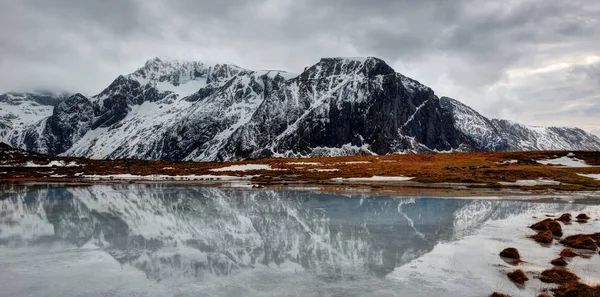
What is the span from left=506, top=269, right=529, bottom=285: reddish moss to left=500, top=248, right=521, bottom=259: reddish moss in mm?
3210

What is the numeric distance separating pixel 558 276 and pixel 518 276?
1.64m

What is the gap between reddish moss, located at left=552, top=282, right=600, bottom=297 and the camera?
1423 cm

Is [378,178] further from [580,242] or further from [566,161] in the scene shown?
[566,161]

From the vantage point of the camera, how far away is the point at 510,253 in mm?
19969

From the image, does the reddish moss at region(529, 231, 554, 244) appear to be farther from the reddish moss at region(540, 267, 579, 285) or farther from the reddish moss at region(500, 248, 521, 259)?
the reddish moss at region(540, 267, 579, 285)

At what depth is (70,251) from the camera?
22.0m

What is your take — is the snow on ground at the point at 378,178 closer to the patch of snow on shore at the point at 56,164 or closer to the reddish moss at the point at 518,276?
the reddish moss at the point at 518,276

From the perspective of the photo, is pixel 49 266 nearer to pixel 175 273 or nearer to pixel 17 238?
pixel 175 273

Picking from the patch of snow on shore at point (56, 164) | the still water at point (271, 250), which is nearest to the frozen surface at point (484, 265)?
the still water at point (271, 250)

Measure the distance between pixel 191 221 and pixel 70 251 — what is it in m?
10.4

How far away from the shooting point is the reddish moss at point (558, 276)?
16.0m

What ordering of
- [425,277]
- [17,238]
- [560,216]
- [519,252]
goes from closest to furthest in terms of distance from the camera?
[425,277] → [519,252] → [17,238] → [560,216]

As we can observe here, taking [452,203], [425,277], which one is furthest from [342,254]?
[452,203]

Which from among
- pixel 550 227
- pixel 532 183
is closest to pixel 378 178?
pixel 532 183
